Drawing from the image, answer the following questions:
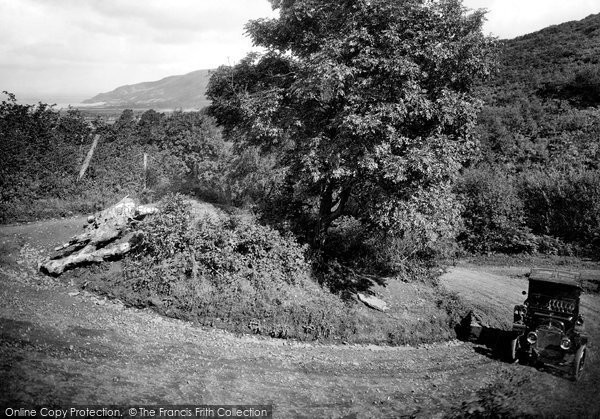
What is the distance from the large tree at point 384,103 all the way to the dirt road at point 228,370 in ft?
14.4

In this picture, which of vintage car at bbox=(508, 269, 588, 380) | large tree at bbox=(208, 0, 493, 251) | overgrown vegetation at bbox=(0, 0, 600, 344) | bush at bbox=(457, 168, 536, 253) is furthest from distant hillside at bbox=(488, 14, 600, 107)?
vintage car at bbox=(508, 269, 588, 380)

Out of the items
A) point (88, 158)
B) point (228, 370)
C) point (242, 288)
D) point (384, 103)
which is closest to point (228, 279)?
point (242, 288)

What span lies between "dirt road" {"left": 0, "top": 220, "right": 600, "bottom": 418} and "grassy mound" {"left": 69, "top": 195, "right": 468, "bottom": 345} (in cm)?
51

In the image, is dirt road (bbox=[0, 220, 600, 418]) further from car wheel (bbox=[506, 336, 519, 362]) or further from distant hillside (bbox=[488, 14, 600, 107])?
distant hillside (bbox=[488, 14, 600, 107])

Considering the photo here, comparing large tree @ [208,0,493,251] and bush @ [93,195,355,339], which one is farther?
bush @ [93,195,355,339]

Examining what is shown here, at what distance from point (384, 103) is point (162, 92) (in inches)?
3776

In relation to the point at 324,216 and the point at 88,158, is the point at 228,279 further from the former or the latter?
the point at 88,158

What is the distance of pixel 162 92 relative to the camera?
9550 cm

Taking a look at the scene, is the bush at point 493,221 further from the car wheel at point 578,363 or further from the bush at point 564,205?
the car wheel at point 578,363

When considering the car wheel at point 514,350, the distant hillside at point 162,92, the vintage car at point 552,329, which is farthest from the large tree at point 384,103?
the distant hillside at point 162,92

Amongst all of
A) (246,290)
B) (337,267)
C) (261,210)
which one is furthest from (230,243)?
(337,267)

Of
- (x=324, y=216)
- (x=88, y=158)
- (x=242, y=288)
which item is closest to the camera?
(x=242, y=288)

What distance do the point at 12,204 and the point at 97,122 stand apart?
10146 millimetres

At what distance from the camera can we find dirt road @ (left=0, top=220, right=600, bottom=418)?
25.8 feet
